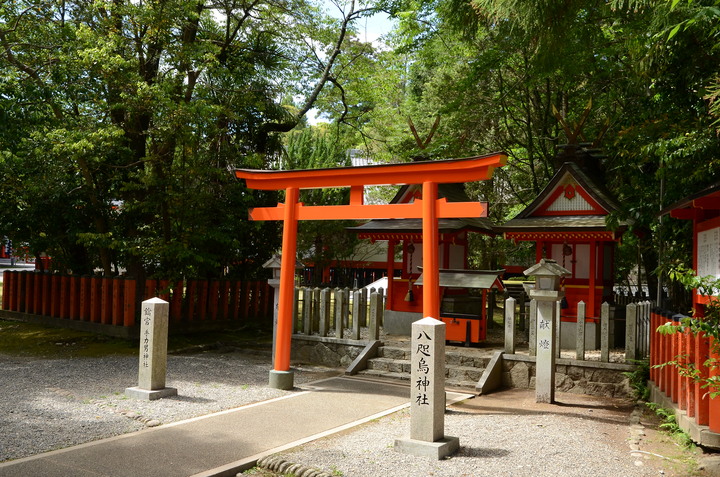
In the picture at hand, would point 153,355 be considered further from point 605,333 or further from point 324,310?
point 605,333

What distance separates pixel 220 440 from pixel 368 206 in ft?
14.4

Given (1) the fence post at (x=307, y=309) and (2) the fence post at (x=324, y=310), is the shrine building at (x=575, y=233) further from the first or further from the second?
(1) the fence post at (x=307, y=309)

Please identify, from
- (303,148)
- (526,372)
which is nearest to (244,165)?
(303,148)

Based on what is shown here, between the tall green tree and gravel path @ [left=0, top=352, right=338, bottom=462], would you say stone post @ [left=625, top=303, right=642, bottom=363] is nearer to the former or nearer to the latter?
gravel path @ [left=0, top=352, right=338, bottom=462]

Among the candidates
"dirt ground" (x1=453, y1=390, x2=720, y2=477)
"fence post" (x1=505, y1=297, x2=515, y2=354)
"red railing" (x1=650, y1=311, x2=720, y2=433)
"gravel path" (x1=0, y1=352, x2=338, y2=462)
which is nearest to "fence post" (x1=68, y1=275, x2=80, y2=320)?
"gravel path" (x1=0, y1=352, x2=338, y2=462)

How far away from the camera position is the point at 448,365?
11.4m

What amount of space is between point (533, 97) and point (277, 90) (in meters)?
8.58

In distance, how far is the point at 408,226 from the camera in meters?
14.4

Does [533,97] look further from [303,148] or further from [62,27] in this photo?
[62,27]

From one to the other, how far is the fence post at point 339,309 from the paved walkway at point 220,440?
290 cm

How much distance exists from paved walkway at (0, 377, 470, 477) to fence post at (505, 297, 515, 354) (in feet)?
5.98

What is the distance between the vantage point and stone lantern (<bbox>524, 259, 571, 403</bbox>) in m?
9.72

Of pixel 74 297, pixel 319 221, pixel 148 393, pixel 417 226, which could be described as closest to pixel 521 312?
pixel 417 226

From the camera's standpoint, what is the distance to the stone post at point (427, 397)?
6.66 m
